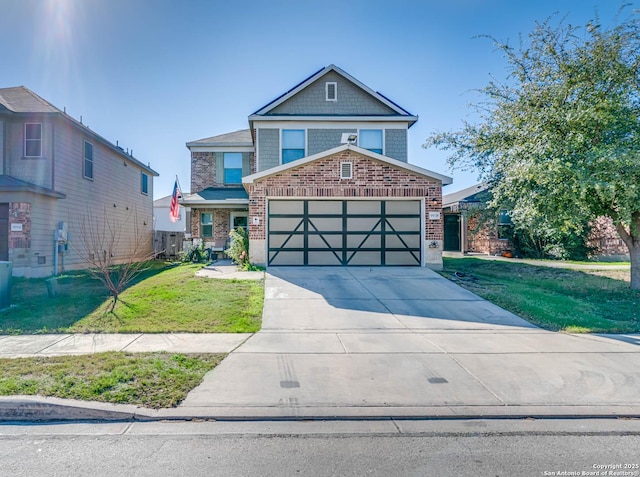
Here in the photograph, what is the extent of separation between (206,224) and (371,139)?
8767 millimetres

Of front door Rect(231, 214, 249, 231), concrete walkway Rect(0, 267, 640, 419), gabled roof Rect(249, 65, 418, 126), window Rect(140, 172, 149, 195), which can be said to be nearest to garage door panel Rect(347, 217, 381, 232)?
concrete walkway Rect(0, 267, 640, 419)

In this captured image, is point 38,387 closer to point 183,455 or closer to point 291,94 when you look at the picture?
point 183,455

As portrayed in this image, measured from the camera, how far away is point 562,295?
10562 mm

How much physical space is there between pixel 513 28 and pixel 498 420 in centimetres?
1108

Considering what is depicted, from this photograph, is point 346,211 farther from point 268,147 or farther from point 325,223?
point 268,147

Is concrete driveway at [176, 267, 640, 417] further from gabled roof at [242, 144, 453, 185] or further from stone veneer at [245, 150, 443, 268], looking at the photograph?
gabled roof at [242, 144, 453, 185]

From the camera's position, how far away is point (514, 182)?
35.6ft

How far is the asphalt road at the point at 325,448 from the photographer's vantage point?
10.8ft

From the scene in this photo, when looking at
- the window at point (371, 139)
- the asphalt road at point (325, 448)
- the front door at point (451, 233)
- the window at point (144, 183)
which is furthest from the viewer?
the front door at point (451, 233)

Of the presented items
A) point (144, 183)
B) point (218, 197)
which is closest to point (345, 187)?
point (218, 197)

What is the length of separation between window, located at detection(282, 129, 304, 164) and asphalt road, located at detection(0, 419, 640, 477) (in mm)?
14319

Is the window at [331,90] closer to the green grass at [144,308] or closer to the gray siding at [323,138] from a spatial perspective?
the gray siding at [323,138]

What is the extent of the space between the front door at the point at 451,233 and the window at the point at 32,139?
20.1 m

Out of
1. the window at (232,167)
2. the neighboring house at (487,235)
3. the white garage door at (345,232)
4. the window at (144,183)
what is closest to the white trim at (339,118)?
the window at (232,167)
